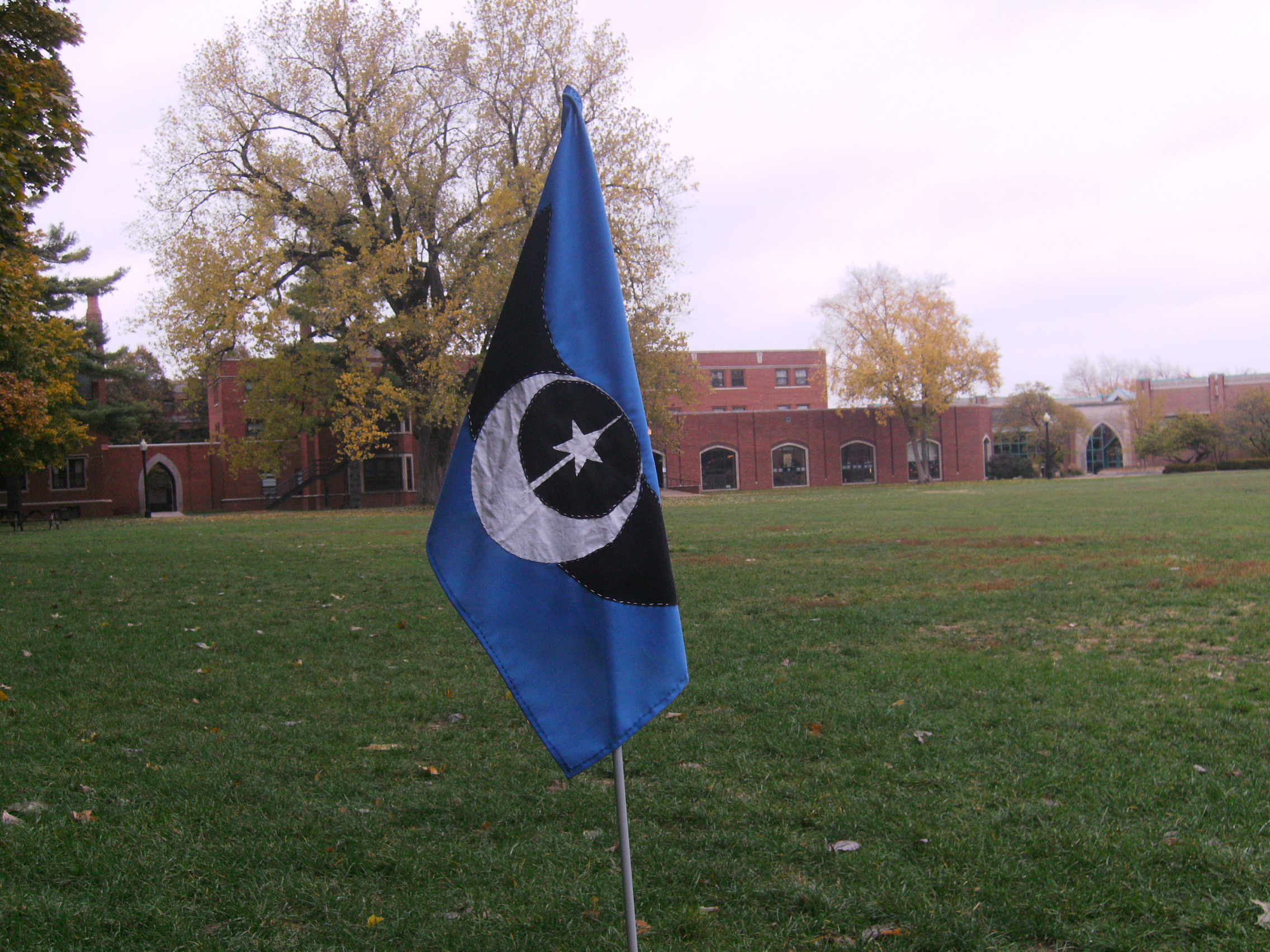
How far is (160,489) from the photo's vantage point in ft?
160

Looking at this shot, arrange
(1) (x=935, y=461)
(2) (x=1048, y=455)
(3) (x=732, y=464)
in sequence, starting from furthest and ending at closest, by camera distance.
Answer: (1) (x=935, y=461), (2) (x=1048, y=455), (3) (x=732, y=464)

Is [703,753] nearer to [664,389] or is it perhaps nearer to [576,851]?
[576,851]

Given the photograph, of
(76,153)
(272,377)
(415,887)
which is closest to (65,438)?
(272,377)

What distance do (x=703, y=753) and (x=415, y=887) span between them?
185 centimetres

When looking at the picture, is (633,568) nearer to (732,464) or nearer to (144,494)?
(144,494)

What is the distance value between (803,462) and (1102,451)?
34648 mm

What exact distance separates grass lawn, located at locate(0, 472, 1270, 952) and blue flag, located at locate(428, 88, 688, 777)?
3.02 feet

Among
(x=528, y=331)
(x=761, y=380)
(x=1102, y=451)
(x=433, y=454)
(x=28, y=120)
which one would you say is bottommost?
(x=528, y=331)

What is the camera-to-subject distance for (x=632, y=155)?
3209 centimetres

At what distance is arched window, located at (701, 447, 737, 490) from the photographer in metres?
59.9

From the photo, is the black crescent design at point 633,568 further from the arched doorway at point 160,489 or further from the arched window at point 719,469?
the arched window at point 719,469

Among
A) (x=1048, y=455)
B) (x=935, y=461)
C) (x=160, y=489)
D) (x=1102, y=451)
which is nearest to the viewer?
(x=160, y=489)

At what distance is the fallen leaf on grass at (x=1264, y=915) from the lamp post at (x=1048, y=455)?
5999 cm

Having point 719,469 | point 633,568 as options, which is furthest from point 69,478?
point 633,568
